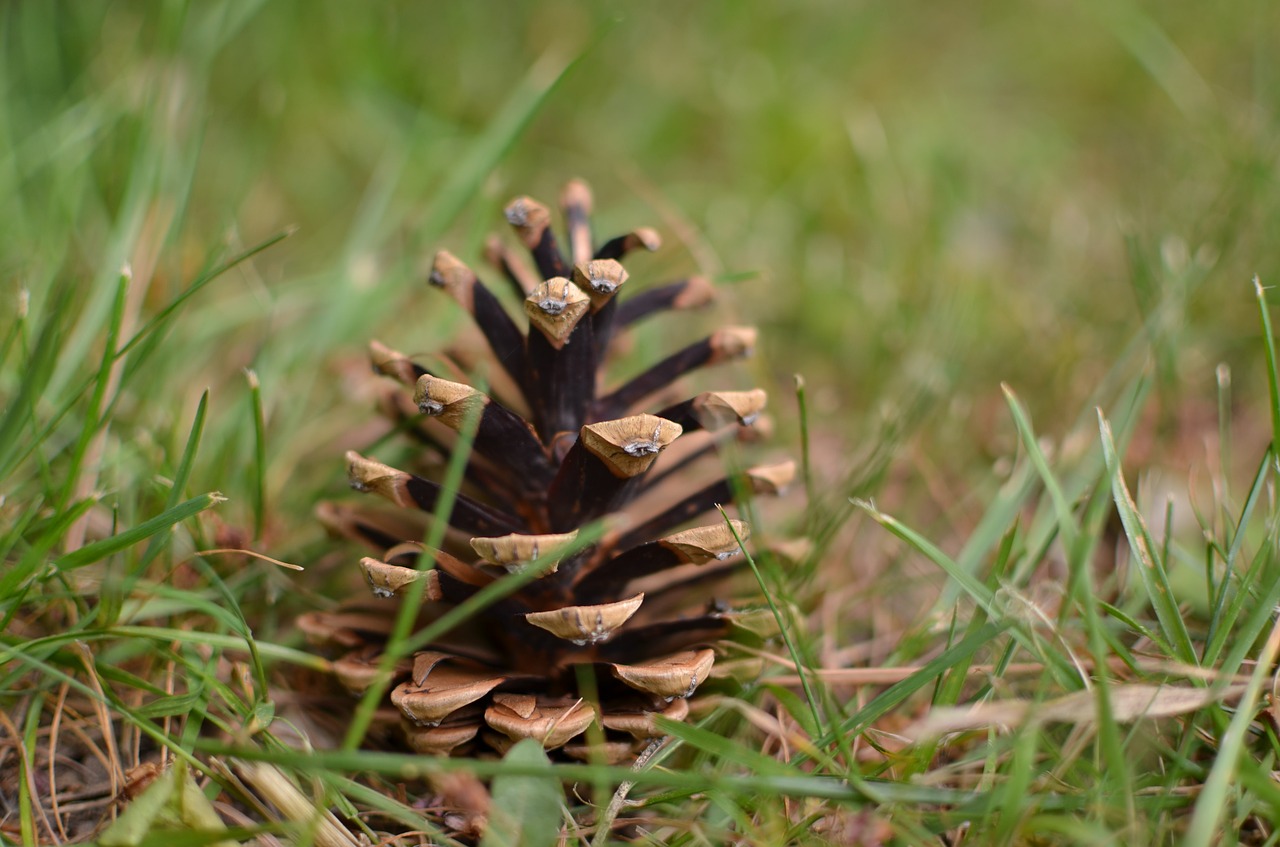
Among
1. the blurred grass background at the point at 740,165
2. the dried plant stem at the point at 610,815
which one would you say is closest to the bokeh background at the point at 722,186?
the blurred grass background at the point at 740,165

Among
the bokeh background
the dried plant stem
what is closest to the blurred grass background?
the bokeh background

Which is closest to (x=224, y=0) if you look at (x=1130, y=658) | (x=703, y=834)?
(x=703, y=834)

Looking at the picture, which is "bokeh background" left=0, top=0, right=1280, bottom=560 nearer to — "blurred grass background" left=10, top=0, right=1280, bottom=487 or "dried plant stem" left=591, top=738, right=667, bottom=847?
→ "blurred grass background" left=10, top=0, right=1280, bottom=487

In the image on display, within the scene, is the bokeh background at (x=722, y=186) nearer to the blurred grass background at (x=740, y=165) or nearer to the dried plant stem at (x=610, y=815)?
the blurred grass background at (x=740, y=165)

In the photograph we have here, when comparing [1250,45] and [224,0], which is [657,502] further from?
[1250,45]

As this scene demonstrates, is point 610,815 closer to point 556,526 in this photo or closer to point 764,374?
point 556,526

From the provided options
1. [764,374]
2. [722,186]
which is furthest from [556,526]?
[722,186]
